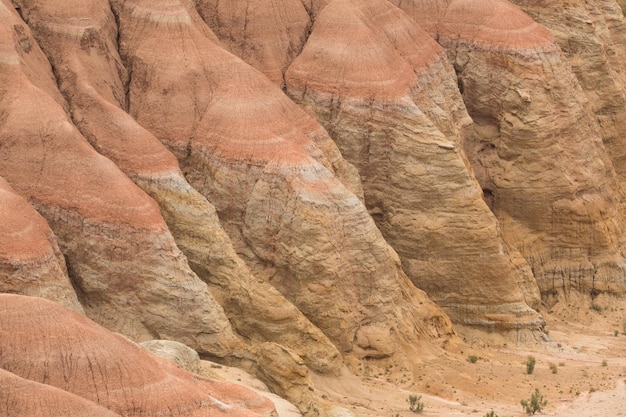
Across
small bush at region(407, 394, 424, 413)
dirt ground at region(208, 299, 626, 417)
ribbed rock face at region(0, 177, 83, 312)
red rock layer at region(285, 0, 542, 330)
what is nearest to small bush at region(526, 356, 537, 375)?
dirt ground at region(208, 299, 626, 417)

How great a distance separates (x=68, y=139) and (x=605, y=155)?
912 inches

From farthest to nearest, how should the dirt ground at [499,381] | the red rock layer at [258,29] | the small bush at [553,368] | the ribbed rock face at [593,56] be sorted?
the ribbed rock face at [593,56] < the red rock layer at [258,29] < the small bush at [553,368] < the dirt ground at [499,381]

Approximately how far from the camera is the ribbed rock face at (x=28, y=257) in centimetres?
4950

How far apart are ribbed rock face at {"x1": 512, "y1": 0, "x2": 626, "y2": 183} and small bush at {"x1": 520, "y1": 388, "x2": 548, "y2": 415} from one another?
16123mm

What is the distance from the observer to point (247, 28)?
206 feet

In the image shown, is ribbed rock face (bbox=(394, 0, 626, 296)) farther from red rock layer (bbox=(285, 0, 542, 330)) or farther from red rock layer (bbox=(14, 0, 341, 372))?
red rock layer (bbox=(14, 0, 341, 372))

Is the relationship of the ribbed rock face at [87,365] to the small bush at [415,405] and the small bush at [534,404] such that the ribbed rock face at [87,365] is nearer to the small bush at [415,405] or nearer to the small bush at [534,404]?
the small bush at [415,405]

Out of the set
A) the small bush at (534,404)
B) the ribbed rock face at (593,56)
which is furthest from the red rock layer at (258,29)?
the small bush at (534,404)

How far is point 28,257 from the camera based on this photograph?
49.8 metres

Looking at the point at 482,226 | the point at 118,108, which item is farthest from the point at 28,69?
the point at 482,226

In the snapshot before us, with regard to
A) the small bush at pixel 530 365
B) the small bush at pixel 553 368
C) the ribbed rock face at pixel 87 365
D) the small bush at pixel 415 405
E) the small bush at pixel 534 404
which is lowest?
the small bush at pixel 553 368

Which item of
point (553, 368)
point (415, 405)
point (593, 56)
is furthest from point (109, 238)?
point (593, 56)

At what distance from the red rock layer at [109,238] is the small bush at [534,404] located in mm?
9517

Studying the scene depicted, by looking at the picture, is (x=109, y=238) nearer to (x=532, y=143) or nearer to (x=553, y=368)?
(x=553, y=368)
